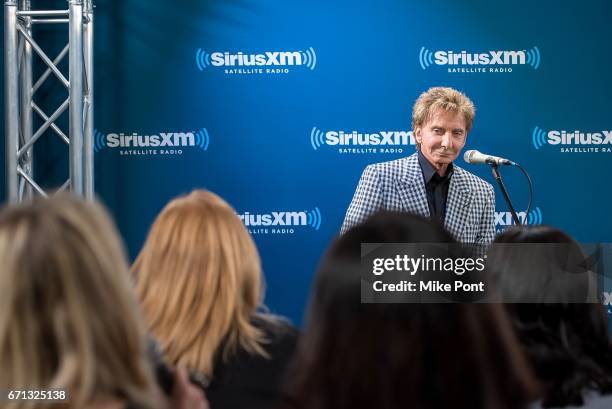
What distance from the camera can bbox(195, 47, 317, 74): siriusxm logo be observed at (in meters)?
4.75

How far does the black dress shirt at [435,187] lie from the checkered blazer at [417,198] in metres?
0.03

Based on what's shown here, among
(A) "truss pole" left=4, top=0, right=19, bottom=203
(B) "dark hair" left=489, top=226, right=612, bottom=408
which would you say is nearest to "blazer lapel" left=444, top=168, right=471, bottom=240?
(B) "dark hair" left=489, top=226, right=612, bottom=408

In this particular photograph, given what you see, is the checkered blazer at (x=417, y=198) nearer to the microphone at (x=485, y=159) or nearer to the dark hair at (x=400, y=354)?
the microphone at (x=485, y=159)

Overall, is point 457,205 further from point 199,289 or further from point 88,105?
point 88,105

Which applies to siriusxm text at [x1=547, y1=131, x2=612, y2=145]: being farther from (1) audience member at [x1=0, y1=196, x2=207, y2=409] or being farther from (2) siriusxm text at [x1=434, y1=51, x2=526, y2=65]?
(1) audience member at [x1=0, y1=196, x2=207, y2=409]

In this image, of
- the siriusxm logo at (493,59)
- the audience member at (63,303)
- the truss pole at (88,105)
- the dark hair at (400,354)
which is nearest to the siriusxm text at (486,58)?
the siriusxm logo at (493,59)

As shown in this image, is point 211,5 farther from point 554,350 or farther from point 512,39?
point 554,350

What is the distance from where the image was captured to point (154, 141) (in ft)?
15.8

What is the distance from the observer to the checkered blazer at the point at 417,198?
308cm

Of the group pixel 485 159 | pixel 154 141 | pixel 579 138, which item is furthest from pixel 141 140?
pixel 579 138

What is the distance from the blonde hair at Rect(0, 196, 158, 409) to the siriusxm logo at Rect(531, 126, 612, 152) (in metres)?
4.14

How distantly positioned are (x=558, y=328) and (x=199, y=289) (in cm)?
76

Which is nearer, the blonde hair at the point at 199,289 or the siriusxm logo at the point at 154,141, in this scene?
the blonde hair at the point at 199,289

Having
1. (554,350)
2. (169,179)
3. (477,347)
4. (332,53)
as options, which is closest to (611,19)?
(332,53)
